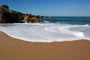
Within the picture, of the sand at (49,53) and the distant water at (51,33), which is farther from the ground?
the distant water at (51,33)

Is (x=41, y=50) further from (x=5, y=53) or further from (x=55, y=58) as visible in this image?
(x=5, y=53)

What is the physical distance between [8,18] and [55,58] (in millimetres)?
6246

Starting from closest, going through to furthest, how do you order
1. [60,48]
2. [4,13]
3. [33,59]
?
1. [33,59]
2. [60,48]
3. [4,13]

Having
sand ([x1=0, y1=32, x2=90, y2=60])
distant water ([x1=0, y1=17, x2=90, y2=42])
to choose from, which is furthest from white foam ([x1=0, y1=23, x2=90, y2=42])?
sand ([x1=0, y1=32, x2=90, y2=60])

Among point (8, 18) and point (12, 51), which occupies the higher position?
point (8, 18)

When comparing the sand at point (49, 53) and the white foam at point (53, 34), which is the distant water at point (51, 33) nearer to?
the white foam at point (53, 34)

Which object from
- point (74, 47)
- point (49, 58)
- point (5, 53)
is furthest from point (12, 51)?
point (74, 47)

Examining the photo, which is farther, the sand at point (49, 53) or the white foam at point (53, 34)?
the white foam at point (53, 34)

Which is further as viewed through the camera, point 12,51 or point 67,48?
point 67,48

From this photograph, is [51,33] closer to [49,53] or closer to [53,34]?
[53,34]

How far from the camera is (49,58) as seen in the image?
1465 mm

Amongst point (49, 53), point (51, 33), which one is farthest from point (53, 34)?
point (49, 53)

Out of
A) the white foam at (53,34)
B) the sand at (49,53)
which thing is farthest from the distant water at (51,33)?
the sand at (49,53)

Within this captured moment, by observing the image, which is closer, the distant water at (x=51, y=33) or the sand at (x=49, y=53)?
the sand at (x=49, y=53)
